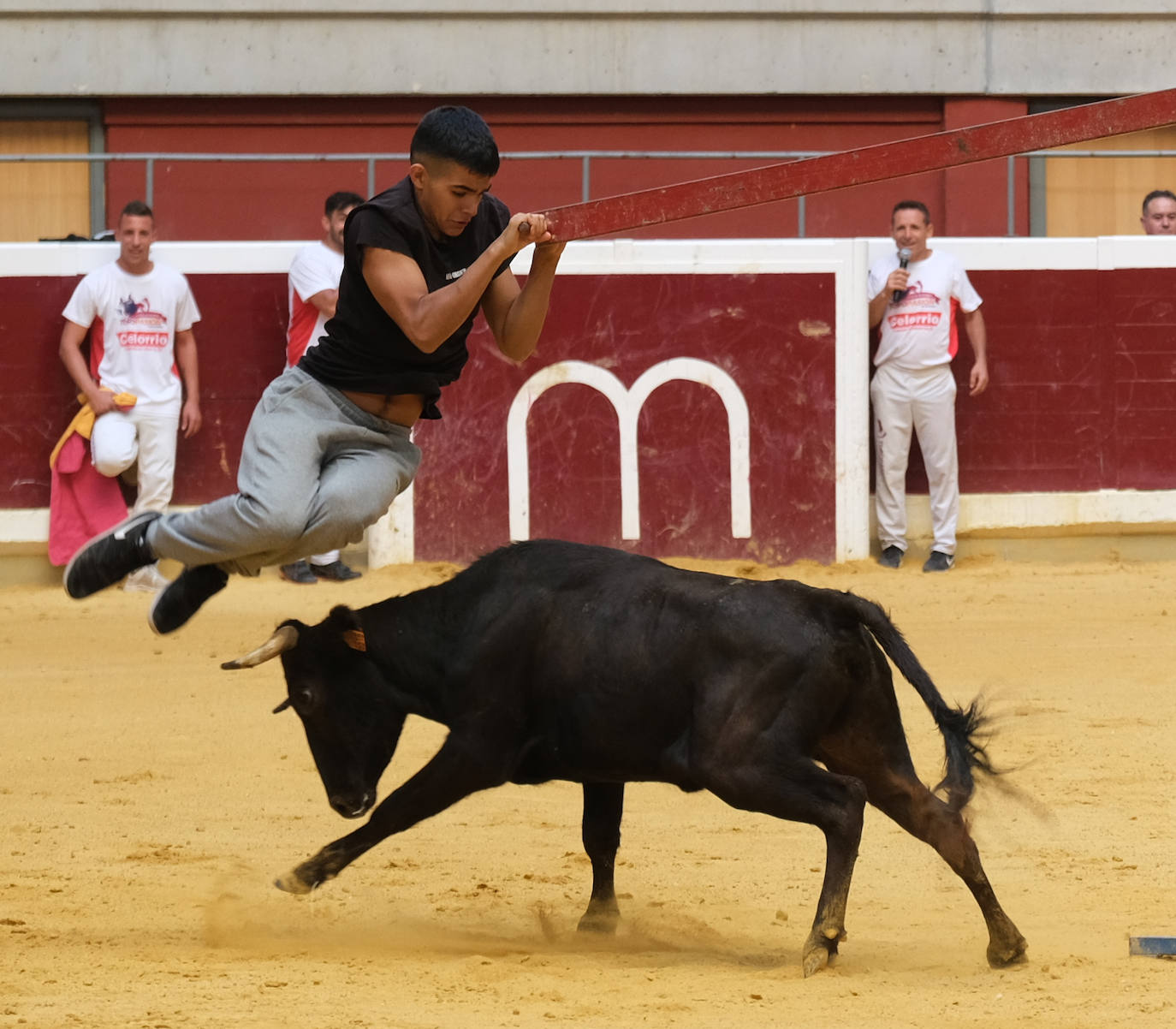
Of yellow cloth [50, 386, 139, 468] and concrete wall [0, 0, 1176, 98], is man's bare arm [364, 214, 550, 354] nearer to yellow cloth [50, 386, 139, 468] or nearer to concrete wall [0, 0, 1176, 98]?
yellow cloth [50, 386, 139, 468]

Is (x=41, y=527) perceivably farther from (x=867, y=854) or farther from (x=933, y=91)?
(x=933, y=91)

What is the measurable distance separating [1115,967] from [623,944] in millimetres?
1263

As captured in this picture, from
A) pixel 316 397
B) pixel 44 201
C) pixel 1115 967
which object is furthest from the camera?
pixel 44 201

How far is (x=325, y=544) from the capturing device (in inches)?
184

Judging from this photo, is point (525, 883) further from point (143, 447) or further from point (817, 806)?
point (143, 447)

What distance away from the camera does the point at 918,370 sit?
11.1 m

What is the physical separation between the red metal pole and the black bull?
100 cm

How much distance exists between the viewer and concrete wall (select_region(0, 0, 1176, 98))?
14.5 metres

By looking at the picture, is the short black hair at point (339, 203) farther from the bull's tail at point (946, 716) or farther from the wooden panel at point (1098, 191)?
the wooden panel at point (1098, 191)

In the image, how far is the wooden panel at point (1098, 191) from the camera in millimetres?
14422

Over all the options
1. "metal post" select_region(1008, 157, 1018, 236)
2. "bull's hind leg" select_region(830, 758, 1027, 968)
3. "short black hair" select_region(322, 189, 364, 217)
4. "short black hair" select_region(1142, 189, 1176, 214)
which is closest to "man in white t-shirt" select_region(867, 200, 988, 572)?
"metal post" select_region(1008, 157, 1018, 236)

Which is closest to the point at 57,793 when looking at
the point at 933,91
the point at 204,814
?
the point at 204,814

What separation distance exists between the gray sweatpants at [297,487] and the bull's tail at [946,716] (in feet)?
4.14

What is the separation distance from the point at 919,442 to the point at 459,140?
7377 mm
